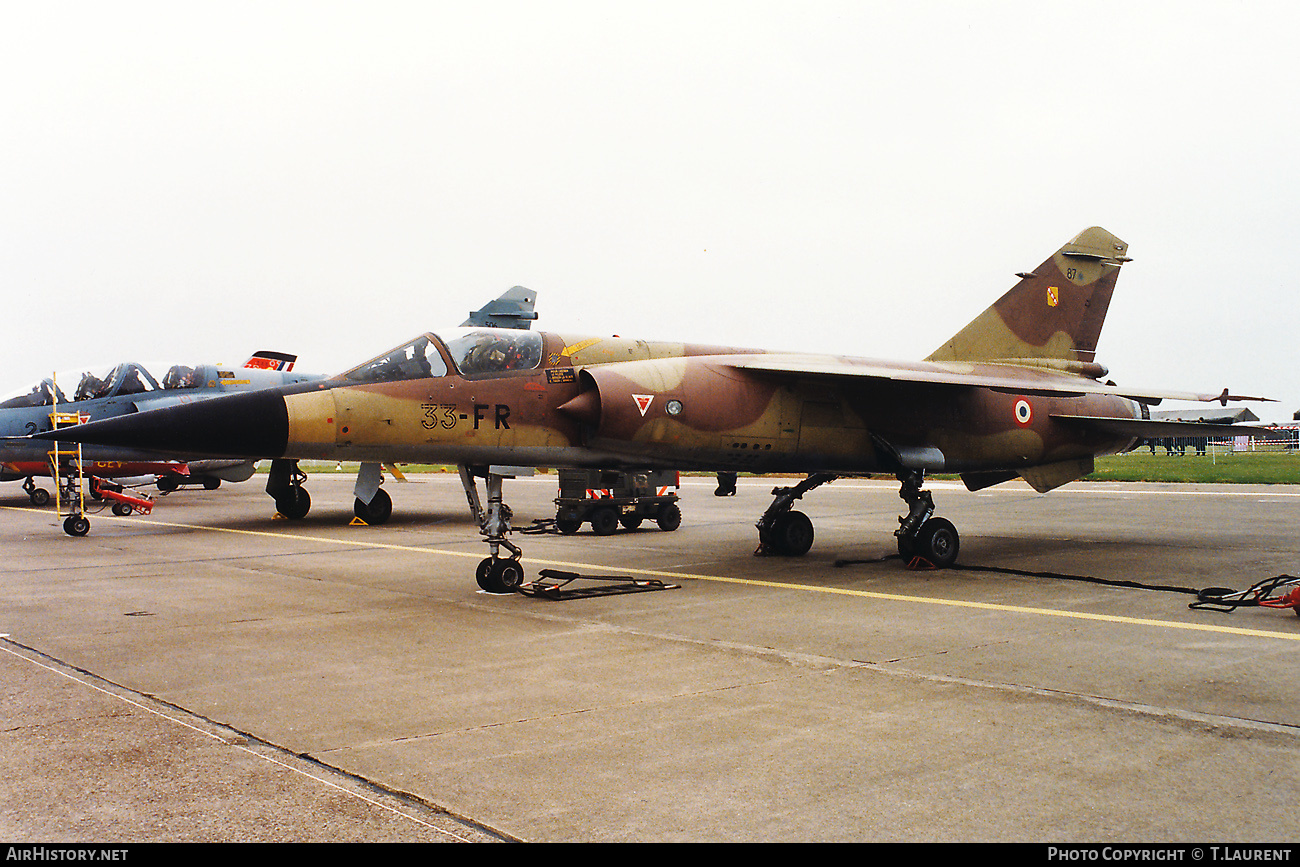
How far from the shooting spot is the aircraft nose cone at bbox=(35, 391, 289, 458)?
7898 mm

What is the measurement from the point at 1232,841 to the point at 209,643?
630cm

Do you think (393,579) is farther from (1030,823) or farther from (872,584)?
(1030,823)

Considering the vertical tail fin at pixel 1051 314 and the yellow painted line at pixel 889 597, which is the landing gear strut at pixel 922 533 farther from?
the vertical tail fin at pixel 1051 314

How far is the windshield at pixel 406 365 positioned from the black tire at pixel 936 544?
5.65 m

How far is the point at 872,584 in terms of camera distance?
31.5 feet

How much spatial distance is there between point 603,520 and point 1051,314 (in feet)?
24.4

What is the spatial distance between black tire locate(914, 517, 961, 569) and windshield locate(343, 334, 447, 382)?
5.65m

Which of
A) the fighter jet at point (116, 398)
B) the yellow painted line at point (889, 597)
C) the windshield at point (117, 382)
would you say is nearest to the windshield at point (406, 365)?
the yellow painted line at point (889, 597)

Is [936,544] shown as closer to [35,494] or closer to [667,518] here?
[667,518]

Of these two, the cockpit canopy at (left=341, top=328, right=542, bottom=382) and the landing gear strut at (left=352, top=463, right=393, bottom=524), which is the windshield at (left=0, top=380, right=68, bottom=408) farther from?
the cockpit canopy at (left=341, top=328, right=542, bottom=382)

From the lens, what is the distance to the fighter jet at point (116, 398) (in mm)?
18672

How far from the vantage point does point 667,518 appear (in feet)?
53.4

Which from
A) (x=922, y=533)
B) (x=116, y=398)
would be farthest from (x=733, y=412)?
(x=116, y=398)

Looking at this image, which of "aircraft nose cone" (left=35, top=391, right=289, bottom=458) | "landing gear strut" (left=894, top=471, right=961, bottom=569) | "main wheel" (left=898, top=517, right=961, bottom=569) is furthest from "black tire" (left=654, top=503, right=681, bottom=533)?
"aircraft nose cone" (left=35, top=391, right=289, bottom=458)
